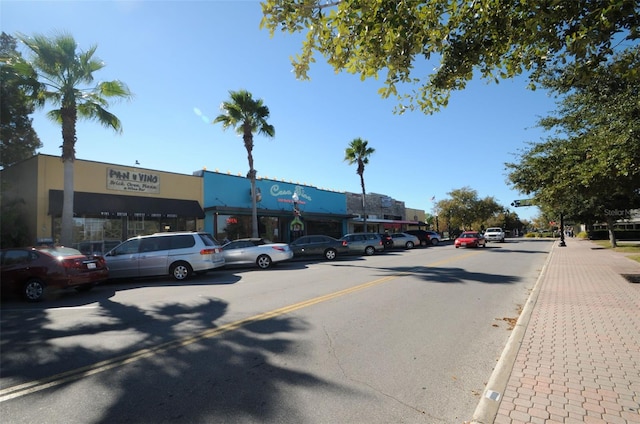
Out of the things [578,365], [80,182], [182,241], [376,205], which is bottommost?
[578,365]

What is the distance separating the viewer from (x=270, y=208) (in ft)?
93.3

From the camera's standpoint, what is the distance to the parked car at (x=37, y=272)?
952cm

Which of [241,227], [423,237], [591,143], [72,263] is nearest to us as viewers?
[72,263]

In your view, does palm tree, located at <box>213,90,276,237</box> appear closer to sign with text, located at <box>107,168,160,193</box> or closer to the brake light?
sign with text, located at <box>107,168,160,193</box>

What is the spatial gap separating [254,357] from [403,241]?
3035 cm

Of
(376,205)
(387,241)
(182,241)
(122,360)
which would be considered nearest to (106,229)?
(182,241)

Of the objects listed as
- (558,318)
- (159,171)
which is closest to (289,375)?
(558,318)

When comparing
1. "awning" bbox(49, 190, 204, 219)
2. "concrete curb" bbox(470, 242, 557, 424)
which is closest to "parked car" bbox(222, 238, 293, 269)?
"awning" bbox(49, 190, 204, 219)

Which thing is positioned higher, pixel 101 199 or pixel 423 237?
pixel 101 199

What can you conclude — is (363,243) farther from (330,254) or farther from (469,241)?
(469,241)

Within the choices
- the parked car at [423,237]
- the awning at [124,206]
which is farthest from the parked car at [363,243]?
the parked car at [423,237]

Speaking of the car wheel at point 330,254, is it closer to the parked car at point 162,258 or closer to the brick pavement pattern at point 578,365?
the parked car at point 162,258

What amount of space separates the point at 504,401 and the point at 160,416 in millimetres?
3237

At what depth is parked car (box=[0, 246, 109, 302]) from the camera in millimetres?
9516
